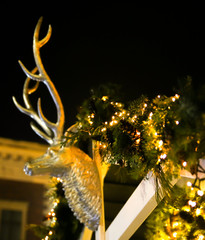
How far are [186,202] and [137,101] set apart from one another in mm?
678

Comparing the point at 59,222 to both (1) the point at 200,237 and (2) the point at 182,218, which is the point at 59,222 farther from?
(2) the point at 182,218

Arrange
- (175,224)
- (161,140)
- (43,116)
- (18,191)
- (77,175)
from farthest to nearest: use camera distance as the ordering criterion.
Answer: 1. (18,191)
2. (43,116)
3. (77,175)
4. (175,224)
5. (161,140)

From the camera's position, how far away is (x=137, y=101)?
2699 mm

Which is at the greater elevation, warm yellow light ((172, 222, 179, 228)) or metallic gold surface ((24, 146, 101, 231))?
metallic gold surface ((24, 146, 101, 231))

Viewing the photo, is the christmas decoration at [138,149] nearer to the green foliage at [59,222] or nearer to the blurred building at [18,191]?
the green foliage at [59,222]

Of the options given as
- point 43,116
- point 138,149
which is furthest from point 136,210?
point 43,116

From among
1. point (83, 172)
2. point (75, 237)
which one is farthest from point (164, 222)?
point (75, 237)

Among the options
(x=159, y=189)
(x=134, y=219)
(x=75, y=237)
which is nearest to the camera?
(x=159, y=189)

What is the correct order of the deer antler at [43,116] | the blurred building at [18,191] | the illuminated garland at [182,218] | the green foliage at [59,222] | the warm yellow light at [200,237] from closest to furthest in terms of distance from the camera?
the illuminated garland at [182,218] < the warm yellow light at [200,237] < the deer antler at [43,116] < the green foliage at [59,222] < the blurred building at [18,191]

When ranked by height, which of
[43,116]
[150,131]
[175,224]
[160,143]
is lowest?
[175,224]

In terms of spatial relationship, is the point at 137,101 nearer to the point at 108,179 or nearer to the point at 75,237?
the point at 108,179

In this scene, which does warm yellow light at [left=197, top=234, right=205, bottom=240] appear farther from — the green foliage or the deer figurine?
the green foliage

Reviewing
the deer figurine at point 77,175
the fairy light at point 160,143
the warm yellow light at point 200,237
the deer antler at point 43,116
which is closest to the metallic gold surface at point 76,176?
the deer figurine at point 77,175

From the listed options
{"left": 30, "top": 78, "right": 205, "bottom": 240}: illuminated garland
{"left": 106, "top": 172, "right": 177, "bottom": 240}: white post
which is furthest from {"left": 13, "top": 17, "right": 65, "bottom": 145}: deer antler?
{"left": 106, "top": 172, "right": 177, "bottom": 240}: white post
